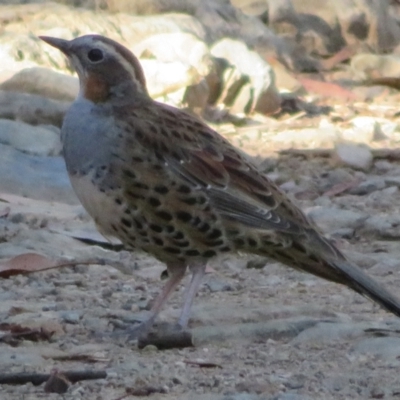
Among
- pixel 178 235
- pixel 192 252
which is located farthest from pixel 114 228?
pixel 192 252

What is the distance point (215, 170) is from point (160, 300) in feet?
2.15

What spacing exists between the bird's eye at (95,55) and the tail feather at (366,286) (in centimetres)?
147

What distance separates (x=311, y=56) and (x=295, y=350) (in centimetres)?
1010

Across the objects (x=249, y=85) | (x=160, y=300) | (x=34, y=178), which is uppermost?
(x=160, y=300)

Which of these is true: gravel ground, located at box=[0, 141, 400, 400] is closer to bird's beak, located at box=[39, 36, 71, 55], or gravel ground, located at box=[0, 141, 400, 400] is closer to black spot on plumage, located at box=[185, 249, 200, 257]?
black spot on plumage, located at box=[185, 249, 200, 257]

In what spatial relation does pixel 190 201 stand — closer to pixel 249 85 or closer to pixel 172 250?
pixel 172 250

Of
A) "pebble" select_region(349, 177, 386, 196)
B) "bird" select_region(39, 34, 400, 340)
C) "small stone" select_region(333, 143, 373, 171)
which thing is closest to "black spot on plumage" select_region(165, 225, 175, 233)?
"bird" select_region(39, 34, 400, 340)

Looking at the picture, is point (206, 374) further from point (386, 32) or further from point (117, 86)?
point (386, 32)

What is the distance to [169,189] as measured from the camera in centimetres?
577

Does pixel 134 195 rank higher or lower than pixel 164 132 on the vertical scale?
lower

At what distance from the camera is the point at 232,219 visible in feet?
19.3

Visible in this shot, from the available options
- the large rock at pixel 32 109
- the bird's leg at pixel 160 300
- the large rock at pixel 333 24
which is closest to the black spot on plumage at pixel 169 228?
the bird's leg at pixel 160 300

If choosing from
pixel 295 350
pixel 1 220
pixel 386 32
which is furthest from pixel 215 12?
pixel 295 350

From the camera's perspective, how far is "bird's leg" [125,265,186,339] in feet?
18.4
